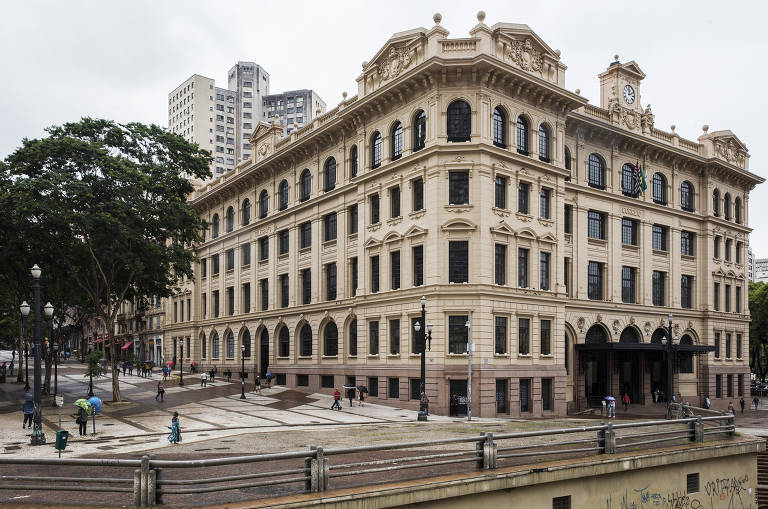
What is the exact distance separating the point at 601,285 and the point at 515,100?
16912 millimetres

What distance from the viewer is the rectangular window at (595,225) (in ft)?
171

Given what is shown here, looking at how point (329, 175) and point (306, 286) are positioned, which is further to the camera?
point (306, 286)

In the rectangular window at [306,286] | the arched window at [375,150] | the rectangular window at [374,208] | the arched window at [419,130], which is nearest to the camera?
the arched window at [419,130]

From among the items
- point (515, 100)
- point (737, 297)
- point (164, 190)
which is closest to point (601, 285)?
point (515, 100)

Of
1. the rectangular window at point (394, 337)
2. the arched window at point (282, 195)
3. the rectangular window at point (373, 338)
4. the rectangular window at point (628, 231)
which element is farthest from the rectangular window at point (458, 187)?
the arched window at point (282, 195)

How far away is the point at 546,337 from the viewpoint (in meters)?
45.2

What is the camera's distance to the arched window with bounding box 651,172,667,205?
57.2m

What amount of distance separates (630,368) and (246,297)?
35099mm

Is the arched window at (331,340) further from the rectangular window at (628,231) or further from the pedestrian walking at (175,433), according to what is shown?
the pedestrian walking at (175,433)

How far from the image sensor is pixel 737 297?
65.3m

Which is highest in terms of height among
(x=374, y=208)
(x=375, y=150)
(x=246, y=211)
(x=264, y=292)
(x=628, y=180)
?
(x=375, y=150)

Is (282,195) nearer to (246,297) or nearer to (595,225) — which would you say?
A: (246,297)

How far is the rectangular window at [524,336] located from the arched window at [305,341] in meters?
19.1

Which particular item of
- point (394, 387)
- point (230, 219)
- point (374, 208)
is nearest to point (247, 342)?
point (230, 219)
